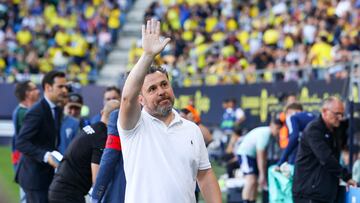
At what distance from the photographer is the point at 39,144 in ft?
33.2

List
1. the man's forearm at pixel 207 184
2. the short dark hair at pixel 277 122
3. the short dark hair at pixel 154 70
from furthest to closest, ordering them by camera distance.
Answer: the short dark hair at pixel 277 122 → the man's forearm at pixel 207 184 → the short dark hair at pixel 154 70

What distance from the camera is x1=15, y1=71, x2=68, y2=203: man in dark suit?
9.97m

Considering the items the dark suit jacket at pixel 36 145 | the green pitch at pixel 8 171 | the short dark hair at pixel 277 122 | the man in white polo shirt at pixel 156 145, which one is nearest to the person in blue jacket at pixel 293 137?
the short dark hair at pixel 277 122

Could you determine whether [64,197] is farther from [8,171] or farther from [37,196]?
[8,171]

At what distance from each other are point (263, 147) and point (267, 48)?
1138 cm

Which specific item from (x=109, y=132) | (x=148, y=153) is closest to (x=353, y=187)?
(x=109, y=132)

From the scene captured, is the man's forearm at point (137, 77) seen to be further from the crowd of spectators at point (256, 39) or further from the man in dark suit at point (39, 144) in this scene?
the crowd of spectators at point (256, 39)

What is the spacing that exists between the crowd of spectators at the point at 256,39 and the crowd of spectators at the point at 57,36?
6.02ft

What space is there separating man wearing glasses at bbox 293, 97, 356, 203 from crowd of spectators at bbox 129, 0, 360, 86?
315 inches

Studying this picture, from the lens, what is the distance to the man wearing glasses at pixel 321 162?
9547 millimetres

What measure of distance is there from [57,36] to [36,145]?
25.4 metres

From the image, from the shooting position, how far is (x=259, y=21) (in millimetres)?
28562

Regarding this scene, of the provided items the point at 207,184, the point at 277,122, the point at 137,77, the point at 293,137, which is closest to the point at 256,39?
the point at 277,122

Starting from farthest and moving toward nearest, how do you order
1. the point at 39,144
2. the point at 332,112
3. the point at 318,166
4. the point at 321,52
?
the point at 321,52
the point at 39,144
the point at 318,166
the point at 332,112
